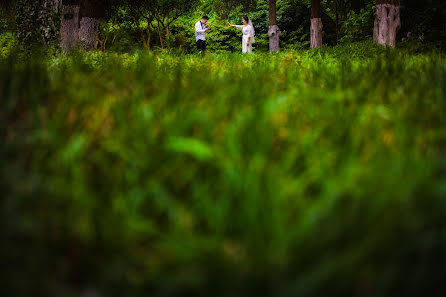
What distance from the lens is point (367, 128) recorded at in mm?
1386

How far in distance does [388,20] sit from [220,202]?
1112cm

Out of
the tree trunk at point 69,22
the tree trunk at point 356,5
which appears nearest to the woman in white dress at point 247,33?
the tree trunk at point 356,5

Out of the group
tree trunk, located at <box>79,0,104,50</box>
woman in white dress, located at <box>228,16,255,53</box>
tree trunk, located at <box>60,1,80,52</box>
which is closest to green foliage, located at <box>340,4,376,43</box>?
woman in white dress, located at <box>228,16,255,53</box>

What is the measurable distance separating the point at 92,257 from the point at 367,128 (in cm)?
107

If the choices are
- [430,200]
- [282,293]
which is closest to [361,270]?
[282,293]

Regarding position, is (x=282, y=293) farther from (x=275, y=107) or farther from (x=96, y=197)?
(x=275, y=107)

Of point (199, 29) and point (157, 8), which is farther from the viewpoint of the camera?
point (157, 8)

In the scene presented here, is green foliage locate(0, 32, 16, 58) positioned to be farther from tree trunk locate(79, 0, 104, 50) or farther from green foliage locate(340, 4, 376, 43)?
green foliage locate(340, 4, 376, 43)

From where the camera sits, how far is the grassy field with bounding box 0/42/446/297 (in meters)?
0.66

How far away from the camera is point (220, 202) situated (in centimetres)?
89

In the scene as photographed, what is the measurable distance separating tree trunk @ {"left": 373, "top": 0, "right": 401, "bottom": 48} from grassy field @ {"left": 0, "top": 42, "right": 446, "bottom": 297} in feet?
32.7

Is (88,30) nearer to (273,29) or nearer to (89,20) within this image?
(89,20)

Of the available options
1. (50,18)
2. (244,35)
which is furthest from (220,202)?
(244,35)

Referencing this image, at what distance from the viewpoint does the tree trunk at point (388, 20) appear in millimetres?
10227
